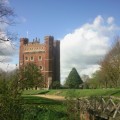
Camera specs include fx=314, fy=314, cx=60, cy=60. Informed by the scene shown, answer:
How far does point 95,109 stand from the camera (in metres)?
15.2

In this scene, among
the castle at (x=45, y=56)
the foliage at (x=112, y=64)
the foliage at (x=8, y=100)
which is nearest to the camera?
the foliage at (x=8, y=100)

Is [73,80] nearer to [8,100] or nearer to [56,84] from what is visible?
[56,84]

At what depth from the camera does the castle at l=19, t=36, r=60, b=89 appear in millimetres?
88188

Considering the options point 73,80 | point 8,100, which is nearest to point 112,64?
point 73,80

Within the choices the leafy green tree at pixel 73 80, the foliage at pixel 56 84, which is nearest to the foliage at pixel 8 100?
the leafy green tree at pixel 73 80

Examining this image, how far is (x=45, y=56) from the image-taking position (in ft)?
293

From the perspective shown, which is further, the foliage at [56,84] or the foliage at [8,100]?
the foliage at [56,84]

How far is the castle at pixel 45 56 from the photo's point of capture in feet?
289

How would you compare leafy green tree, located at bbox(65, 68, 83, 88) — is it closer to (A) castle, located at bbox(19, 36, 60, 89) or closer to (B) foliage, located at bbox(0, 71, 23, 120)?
(A) castle, located at bbox(19, 36, 60, 89)

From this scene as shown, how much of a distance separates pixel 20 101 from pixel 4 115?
1.90ft

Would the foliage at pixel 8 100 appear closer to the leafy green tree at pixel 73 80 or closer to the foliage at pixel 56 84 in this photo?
the leafy green tree at pixel 73 80

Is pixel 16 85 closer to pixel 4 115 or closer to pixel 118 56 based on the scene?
pixel 4 115

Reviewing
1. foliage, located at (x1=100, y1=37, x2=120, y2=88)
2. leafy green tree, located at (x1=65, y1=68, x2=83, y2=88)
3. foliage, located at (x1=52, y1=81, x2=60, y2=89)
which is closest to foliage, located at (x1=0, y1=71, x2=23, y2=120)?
foliage, located at (x1=100, y1=37, x2=120, y2=88)

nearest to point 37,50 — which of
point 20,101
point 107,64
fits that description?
point 107,64
